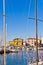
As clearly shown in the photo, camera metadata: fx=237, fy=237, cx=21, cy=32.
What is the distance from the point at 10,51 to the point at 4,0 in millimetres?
35990

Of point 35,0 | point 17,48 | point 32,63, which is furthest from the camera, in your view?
point 17,48

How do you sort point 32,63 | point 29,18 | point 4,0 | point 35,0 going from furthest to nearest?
point 32,63
point 29,18
point 4,0
point 35,0

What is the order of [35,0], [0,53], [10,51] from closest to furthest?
[35,0] → [0,53] → [10,51]

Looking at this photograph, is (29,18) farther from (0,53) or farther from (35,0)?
(0,53)

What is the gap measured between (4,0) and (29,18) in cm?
185

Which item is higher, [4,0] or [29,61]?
[4,0]

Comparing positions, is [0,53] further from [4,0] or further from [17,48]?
[4,0]

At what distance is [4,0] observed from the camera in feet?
30.6

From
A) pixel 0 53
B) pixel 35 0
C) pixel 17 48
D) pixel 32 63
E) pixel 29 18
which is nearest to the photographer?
pixel 35 0

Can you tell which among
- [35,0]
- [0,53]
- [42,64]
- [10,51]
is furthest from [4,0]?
[10,51]

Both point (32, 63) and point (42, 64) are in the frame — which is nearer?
point (42, 64)

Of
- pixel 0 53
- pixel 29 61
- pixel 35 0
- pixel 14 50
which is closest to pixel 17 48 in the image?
pixel 14 50

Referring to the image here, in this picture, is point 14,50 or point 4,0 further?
point 14,50

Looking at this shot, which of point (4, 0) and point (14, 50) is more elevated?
point (4, 0)
